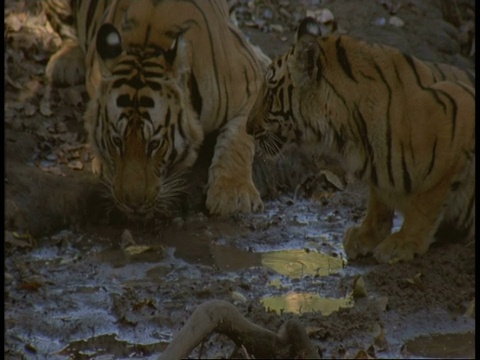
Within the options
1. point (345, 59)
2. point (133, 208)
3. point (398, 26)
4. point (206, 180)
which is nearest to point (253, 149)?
point (206, 180)

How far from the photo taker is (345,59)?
4695mm

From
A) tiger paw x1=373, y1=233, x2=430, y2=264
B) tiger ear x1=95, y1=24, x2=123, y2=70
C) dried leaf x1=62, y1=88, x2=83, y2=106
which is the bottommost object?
dried leaf x1=62, y1=88, x2=83, y2=106

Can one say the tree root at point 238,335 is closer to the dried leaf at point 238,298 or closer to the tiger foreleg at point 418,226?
the dried leaf at point 238,298

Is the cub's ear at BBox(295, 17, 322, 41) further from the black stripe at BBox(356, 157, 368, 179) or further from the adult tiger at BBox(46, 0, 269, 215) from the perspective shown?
the adult tiger at BBox(46, 0, 269, 215)

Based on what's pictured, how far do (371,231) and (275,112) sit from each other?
66cm

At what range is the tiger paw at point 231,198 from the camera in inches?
222

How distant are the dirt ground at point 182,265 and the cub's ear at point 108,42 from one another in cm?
69

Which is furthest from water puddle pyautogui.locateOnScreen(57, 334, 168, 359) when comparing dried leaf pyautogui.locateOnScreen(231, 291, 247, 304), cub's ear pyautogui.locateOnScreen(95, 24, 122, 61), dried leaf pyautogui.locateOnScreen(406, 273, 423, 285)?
cub's ear pyautogui.locateOnScreen(95, 24, 122, 61)

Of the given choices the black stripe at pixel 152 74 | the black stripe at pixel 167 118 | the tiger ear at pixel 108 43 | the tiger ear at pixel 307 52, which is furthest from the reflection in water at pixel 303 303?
the tiger ear at pixel 108 43

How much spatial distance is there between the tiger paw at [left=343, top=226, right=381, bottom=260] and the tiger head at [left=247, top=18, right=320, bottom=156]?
1.61 ft

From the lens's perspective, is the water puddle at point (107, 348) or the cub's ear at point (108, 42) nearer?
the water puddle at point (107, 348)

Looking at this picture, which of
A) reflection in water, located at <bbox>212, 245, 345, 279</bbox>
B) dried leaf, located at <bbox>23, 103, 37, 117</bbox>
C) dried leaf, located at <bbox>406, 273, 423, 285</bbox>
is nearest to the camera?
dried leaf, located at <bbox>406, 273, 423, 285</bbox>

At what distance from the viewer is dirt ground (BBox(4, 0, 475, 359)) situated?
13.4 feet

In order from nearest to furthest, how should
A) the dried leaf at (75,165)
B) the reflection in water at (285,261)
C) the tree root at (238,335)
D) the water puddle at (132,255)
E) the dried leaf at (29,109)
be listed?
the tree root at (238,335), the reflection in water at (285,261), the water puddle at (132,255), the dried leaf at (75,165), the dried leaf at (29,109)
